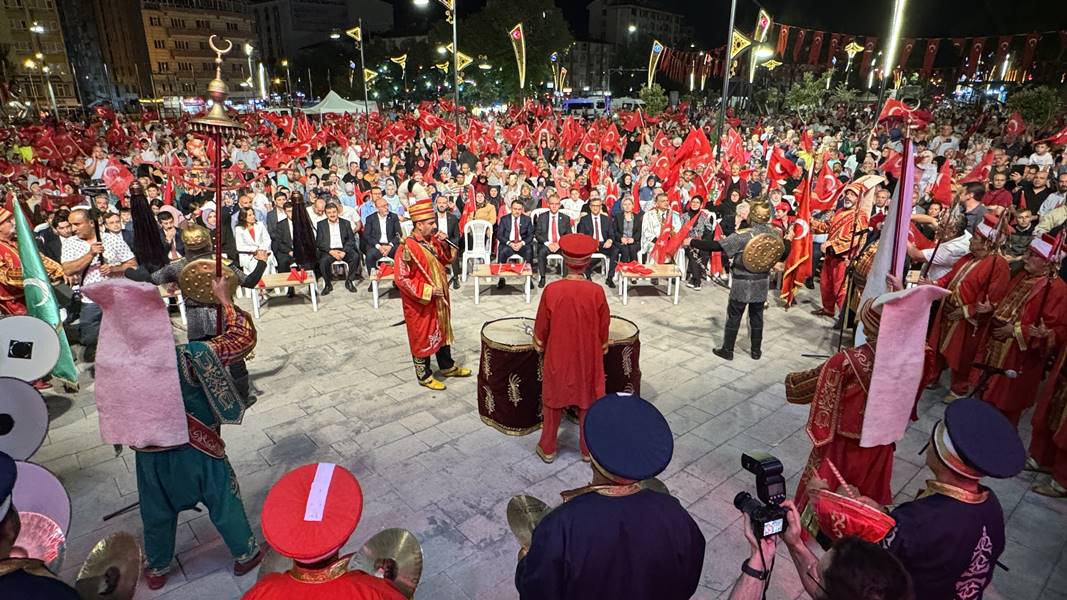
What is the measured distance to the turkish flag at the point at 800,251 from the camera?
346 inches

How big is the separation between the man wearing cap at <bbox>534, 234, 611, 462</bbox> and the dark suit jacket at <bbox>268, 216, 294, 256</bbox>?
22.2ft

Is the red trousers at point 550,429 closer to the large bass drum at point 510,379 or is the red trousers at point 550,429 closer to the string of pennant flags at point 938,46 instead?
the large bass drum at point 510,379

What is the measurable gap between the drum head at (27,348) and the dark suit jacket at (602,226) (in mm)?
7598

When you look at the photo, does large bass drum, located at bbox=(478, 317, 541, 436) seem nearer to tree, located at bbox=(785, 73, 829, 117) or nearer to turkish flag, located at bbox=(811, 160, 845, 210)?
turkish flag, located at bbox=(811, 160, 845, 210)

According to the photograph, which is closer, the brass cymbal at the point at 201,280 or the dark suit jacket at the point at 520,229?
the brass cymbal at the point at 201,280

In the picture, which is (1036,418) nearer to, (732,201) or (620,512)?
(620,512)

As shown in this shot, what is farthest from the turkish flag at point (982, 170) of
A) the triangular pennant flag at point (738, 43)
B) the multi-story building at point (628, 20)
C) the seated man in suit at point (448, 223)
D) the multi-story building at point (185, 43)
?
the multi-story building at point (628, 20)

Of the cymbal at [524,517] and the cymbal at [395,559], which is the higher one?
the cymbal at [524,517]

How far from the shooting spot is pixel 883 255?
12.0 feet

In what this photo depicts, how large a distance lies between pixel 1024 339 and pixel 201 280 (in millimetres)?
6672

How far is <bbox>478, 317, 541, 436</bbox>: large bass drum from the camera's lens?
534 centimetres

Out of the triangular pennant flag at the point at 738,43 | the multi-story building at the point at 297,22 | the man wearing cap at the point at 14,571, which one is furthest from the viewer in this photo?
the multi-story building at the point at 297,22

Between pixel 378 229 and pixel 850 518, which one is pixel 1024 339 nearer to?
pixel 850 518

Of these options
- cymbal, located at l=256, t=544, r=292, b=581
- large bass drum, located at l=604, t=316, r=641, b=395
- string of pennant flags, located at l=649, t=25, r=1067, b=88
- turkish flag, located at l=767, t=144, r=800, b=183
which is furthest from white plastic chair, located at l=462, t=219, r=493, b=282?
string of pennant flags, located at l=649, t=25, r=1067, b=88
